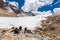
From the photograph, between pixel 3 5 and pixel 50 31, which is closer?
pixel 50 31

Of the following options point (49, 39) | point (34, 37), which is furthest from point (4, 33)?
point (49, 39)

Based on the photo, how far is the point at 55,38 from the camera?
8.50 m

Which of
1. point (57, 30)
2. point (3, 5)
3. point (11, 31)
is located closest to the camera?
point (11, 31)

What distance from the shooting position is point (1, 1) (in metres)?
41.8

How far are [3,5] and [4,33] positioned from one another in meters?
32.5

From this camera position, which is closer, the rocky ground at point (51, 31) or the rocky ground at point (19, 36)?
the rocky ground at point (19, 36)

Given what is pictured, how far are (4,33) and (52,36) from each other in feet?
8.09

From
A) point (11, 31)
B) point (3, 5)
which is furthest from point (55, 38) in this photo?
point (3, 5)

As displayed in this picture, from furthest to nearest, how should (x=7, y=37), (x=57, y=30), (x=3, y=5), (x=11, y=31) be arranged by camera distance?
(x=3, y=5), (x=57, y=30), (x=11, y=31), (x=7, y=37)

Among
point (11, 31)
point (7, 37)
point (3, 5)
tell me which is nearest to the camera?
point (7, 37)

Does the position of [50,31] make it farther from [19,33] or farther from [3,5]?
[3,5]

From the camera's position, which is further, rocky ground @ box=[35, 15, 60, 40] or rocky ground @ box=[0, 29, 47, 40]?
rocky ground @ box=[35, 15, 60, 40]

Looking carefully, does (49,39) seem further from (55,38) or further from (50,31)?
(50,31)

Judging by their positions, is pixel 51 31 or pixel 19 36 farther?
pixel 51 31
